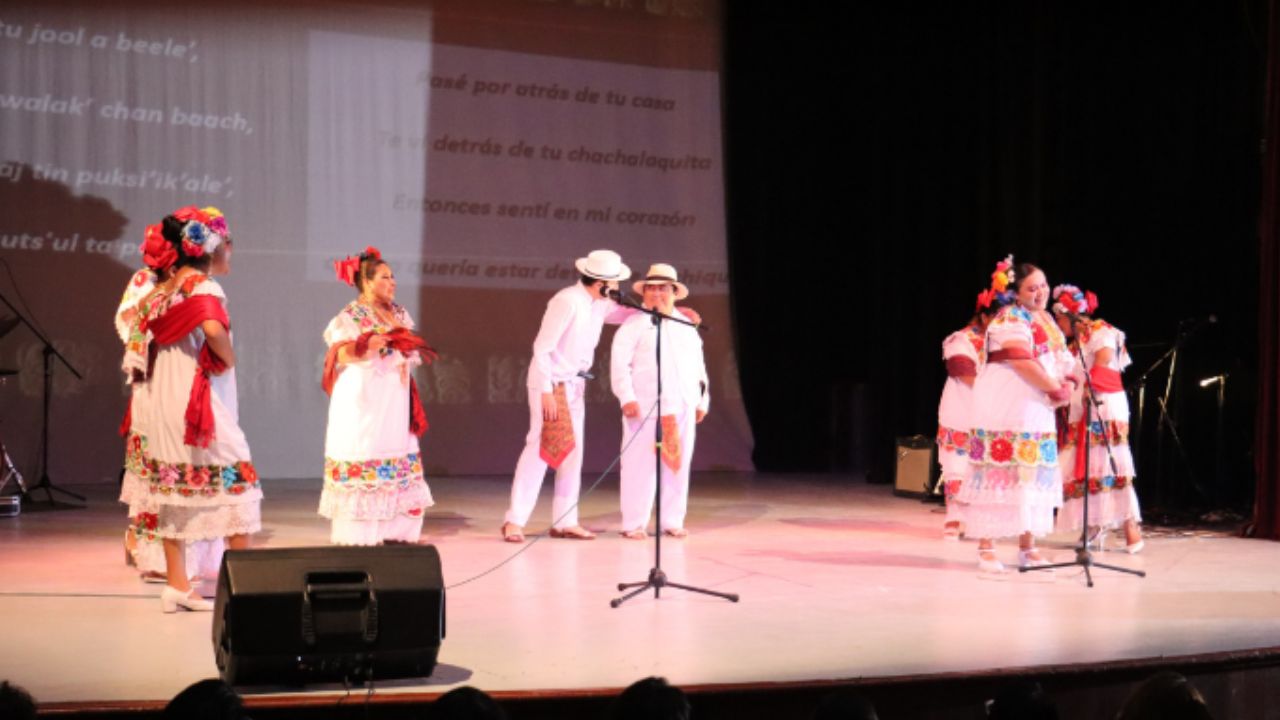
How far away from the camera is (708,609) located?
5.71 meters

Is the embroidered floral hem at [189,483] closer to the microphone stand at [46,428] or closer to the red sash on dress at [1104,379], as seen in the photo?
the microphone stand at [46,428]

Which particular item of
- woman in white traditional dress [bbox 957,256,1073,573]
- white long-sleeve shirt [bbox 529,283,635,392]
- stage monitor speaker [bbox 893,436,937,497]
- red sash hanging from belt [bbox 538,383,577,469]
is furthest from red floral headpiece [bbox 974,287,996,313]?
stage monitor speaker [bbox 893,436,937,497]

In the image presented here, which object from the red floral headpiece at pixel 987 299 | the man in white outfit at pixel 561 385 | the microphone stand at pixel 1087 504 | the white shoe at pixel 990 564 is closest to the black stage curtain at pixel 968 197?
the microphone stand at pixel 1087 504

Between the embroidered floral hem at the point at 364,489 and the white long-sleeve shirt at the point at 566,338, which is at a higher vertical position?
the white long-sleeve shirt at the point at 566,338

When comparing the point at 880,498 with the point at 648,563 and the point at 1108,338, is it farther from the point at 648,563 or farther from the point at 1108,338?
the point at 648,563

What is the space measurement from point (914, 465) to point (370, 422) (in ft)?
15.9

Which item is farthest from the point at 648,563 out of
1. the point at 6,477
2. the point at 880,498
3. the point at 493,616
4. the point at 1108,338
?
the point at 6,477

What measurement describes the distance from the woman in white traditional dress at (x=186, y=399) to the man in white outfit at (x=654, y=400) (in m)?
2.84

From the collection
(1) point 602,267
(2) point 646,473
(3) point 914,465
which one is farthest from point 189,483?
(3) point 914,465

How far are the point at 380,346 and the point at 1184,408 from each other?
585 cm

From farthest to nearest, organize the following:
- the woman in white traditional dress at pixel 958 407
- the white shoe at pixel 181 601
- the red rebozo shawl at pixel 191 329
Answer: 1. the woman in white traditional dress at pixel 958 407
2. the white shoe at pixel 181 601
3. the red rebozo shawl at pixel 191 329

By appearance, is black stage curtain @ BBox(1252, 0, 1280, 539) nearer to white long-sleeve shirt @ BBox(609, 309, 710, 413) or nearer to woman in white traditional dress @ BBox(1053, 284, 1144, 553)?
woman in white traditional dress @ BBox(1053, 284, 1144, 553)

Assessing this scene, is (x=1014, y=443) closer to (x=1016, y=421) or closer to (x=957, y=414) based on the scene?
(x=1016, y=421)

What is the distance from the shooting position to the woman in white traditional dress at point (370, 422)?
6727 mm
